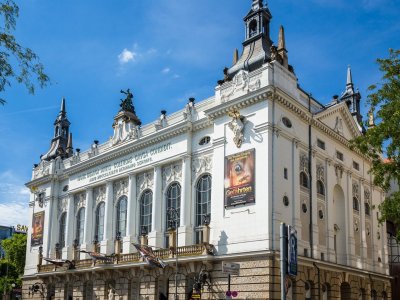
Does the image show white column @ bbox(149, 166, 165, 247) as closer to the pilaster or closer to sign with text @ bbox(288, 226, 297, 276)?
the pilaster

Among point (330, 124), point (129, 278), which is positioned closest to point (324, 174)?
point (330, 124)

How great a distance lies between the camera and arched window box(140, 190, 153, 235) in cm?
4691

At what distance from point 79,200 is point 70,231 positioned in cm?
335

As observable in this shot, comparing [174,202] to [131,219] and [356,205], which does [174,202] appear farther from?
[356,205]

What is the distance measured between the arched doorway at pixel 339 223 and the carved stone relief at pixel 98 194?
22.4 meters

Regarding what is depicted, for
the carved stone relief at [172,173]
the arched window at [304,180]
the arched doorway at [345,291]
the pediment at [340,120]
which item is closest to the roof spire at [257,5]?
the pediment at [340,120]

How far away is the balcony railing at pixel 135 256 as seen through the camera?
126ft

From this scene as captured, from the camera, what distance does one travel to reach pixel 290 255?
52.1 ft

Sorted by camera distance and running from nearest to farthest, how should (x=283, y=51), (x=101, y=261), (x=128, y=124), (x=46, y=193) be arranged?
(x=283, y=51)
(x=101, y=261)
(x=128, y=124)
(x=46, y=193)

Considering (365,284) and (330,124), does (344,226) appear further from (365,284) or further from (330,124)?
(330,124)

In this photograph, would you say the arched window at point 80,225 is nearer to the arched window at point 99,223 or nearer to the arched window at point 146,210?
the arched window at point 99,223

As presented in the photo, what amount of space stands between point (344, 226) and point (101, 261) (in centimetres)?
2138

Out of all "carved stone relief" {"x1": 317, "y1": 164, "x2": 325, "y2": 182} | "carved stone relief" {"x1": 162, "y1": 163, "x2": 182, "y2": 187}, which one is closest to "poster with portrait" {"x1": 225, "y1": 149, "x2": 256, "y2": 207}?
"carved stone relief" {"x1": 162, "y1": 163, "x2": 182, "y2": 187}

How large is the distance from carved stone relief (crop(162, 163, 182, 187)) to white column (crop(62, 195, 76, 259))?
15.2 metres
